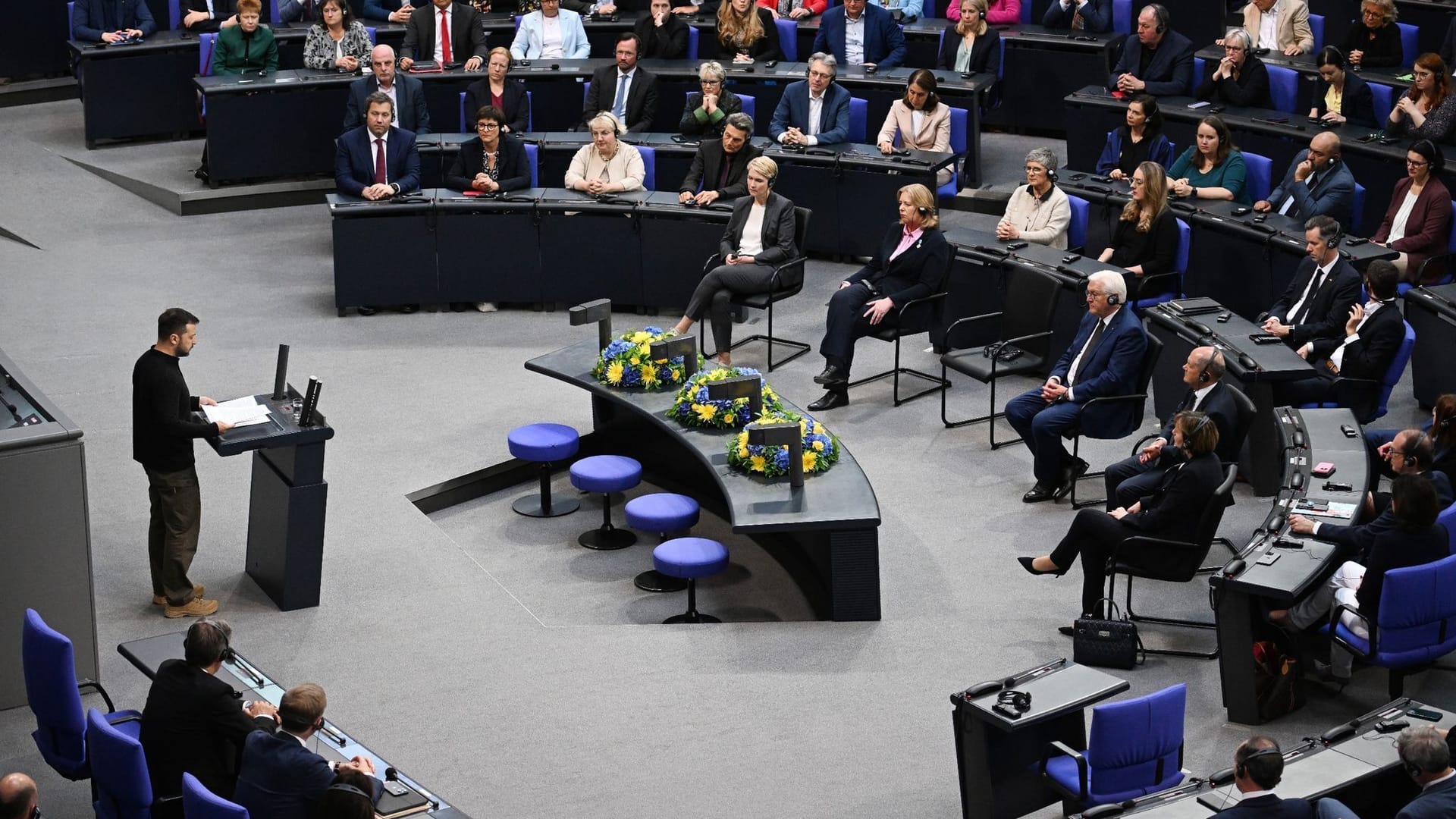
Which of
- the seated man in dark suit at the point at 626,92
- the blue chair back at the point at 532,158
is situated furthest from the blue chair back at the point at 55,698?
the seated man in dark suit at the point at 626,92

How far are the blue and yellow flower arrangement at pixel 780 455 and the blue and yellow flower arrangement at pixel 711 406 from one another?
0.37 meters

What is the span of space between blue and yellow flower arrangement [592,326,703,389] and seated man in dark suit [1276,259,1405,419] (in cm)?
348

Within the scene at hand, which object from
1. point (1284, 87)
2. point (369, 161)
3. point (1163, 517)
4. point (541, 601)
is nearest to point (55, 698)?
point (541, 601)

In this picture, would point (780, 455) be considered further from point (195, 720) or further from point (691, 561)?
point (195, 720)

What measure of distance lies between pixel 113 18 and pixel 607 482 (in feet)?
28.9

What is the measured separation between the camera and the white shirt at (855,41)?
15203 mm

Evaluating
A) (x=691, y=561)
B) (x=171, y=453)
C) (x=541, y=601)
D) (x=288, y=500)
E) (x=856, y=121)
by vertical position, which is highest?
(x=856, y=121)

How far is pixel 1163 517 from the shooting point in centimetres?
810

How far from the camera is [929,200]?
11180 mm

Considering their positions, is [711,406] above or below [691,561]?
Answer: above

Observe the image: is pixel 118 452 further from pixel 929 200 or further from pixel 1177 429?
pixel 1177 429

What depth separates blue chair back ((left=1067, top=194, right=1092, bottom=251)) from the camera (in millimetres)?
11836

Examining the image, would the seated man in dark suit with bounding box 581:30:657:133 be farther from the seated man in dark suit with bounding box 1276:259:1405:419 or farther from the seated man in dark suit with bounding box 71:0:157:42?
the seated man in dark suit with bounding box 1276:259:1405:419

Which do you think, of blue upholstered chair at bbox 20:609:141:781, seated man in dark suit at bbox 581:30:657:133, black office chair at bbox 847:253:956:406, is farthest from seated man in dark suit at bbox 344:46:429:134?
blue upholstered chair at bbox 20:609:141:781
